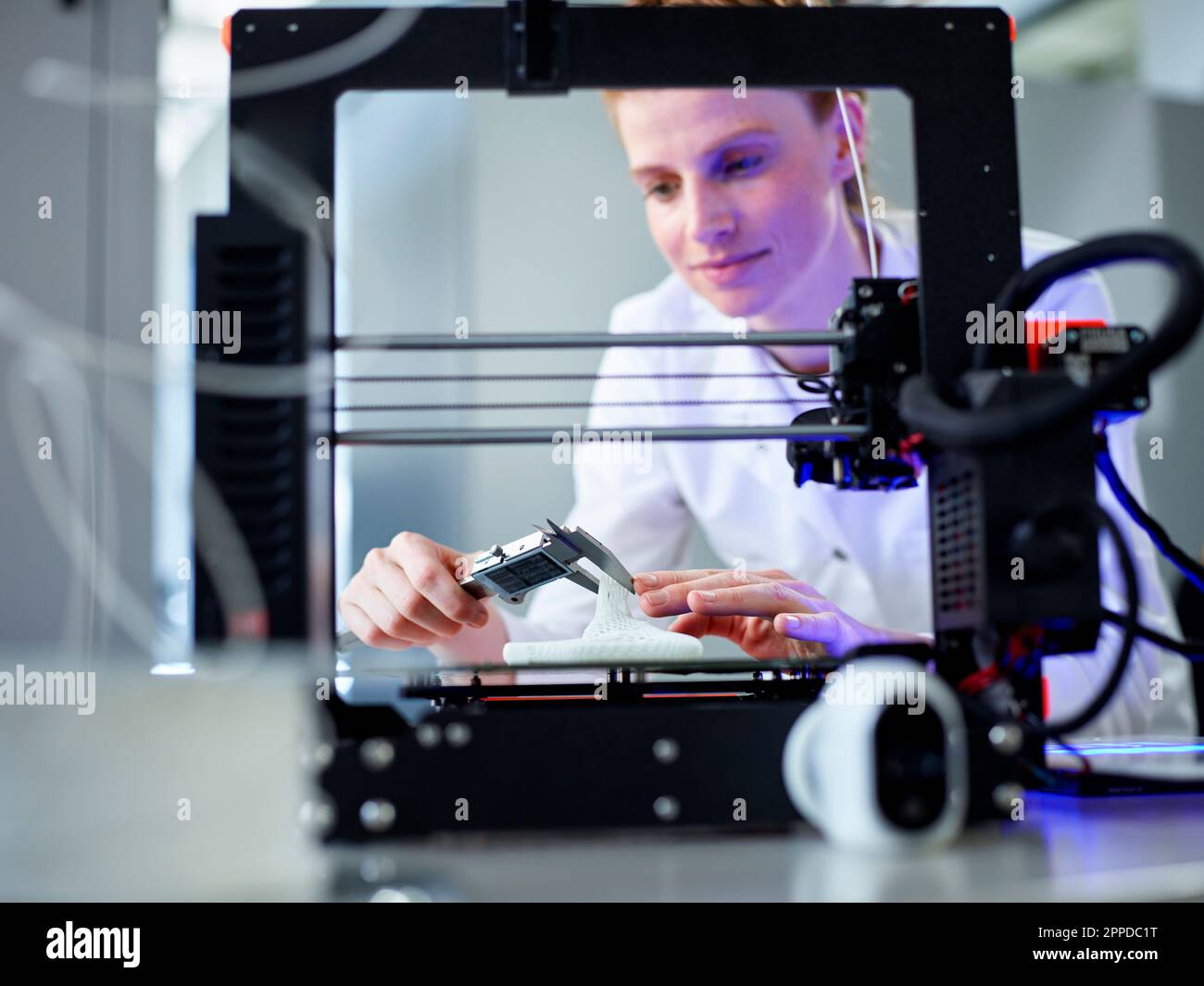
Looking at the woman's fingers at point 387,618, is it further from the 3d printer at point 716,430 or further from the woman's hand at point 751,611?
the woman's hand at point 751,611

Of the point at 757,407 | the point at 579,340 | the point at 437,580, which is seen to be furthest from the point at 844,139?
the point at 437,580

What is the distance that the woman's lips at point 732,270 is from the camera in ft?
4.78

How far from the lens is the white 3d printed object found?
729mm

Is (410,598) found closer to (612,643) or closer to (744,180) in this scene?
(612,643)

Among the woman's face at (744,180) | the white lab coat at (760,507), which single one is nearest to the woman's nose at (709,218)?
the woman's face at (744,180)

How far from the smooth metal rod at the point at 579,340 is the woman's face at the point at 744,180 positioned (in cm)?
63

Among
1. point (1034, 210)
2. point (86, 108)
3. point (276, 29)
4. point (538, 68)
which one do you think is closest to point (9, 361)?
point (86, 108)

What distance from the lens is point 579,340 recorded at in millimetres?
785

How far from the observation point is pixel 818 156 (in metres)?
1.42

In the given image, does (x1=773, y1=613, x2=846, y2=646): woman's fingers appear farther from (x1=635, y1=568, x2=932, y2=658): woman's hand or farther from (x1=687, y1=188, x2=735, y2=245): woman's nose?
(x1=687, y1=188, x2=735, y2=245): woman's nose

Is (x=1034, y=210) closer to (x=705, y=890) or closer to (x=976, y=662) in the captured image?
(x=976, y=662)

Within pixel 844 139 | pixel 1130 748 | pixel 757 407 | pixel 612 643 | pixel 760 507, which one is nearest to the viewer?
pixel 612 643

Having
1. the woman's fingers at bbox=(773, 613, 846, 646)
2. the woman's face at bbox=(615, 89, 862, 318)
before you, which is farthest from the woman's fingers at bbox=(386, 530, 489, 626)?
the woman's face at bbox=(615, 89, 862, 318)

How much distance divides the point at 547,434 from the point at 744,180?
2.51 feet
